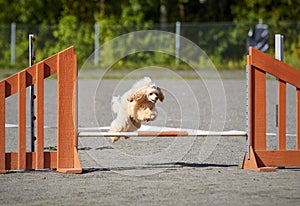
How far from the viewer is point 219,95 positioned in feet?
61.4

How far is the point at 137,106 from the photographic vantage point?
835 centimetres

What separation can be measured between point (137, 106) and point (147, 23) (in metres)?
23.4

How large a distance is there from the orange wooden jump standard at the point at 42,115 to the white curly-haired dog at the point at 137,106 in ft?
3.16

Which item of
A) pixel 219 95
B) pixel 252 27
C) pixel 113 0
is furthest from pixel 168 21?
pixel 219 95

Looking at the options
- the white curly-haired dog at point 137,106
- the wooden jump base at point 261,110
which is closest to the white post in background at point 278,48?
the wooden jump base at point 261,110

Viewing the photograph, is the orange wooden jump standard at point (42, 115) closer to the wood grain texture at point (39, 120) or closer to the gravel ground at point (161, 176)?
the wood grain texture at point (39, 120)

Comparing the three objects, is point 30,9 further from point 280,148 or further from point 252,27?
point 280,148

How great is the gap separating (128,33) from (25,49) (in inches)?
156

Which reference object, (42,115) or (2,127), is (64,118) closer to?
(42,115)

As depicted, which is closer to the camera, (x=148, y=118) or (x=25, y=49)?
(x=148, y=118)

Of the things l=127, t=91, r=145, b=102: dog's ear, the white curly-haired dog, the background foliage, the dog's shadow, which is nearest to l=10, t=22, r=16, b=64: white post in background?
the background foliage

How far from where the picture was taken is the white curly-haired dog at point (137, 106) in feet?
26.9

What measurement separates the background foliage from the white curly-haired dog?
65.3 feet

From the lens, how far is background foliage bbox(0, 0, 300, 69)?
94.4 ft
